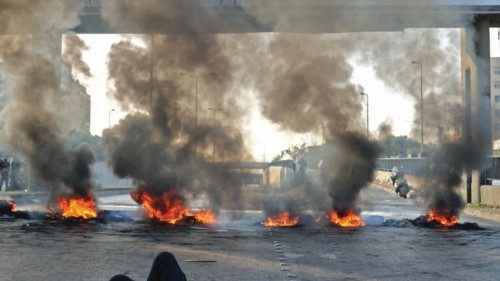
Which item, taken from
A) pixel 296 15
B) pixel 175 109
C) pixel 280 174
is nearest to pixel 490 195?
pixel 296 15

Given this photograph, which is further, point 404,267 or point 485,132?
point 485,132

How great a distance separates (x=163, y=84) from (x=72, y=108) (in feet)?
17.3

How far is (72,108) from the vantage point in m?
26.1

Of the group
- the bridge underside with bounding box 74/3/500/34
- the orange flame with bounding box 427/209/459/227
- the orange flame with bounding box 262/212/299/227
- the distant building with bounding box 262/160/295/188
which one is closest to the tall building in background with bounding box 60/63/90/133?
the bridge underside with bounding box 74/3/500/34

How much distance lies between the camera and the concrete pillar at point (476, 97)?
25112mm

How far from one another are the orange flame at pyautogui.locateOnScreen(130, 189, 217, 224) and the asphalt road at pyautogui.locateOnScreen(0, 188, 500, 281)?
1.65 meters

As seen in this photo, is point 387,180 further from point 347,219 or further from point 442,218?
point 347,219

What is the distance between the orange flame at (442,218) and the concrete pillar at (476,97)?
4690 millimetres

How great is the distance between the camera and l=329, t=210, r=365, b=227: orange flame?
68.1ft

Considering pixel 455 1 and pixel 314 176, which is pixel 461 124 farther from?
pixel 314 176

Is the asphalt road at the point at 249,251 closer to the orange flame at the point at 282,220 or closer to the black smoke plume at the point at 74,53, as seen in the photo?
the orange flame at the point at 282,220

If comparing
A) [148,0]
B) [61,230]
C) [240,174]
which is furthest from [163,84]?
[61,230]

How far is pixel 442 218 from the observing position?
69.5ft

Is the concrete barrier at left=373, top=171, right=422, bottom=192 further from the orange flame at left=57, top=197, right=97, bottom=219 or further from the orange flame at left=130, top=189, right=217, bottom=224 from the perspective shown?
the orange flame at left=57, top=197, right=97, bottom=219
